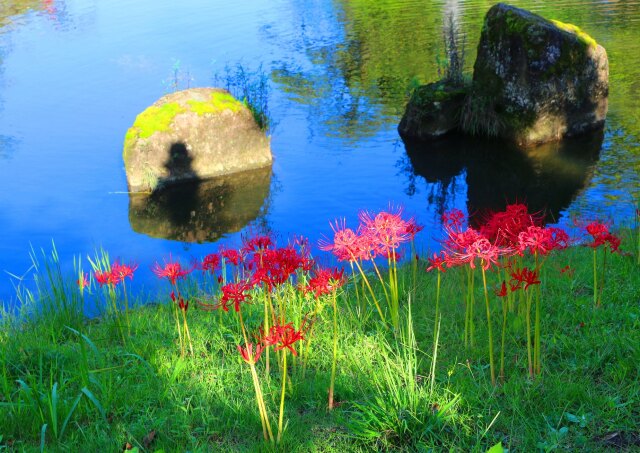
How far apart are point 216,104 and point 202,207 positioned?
2083 mm

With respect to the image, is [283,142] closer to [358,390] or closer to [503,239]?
[358,390]

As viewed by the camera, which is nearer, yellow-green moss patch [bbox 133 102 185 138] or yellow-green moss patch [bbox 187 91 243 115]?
yellow-green moss patch [bbox 133 102 185 138]

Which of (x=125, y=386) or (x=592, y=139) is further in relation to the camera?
(x=592, y=139)

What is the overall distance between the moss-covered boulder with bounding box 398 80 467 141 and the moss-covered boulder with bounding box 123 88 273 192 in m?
3.03

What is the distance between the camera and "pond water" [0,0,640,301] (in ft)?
33.8

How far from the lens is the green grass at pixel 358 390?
3.77 metres

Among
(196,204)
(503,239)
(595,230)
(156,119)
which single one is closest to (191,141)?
(156,119)

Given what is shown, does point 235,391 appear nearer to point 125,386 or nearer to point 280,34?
point 125,386

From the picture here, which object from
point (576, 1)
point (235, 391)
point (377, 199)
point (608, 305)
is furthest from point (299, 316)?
point (576, 1)

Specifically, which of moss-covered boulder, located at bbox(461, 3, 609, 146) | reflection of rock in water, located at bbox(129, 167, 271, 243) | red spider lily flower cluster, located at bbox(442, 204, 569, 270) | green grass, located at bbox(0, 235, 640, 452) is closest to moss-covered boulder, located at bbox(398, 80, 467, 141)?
moss-covered boulder, located at bbox(461, 3, 609, 146)

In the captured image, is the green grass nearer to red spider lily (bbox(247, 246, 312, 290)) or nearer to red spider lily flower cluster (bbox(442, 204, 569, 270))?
red spider lily flower cluster (bbox(442, 204, 569, 270))

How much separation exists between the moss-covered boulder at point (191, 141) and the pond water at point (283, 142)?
16.6 inches

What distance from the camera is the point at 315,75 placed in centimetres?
1742

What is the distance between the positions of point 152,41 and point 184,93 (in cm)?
957
